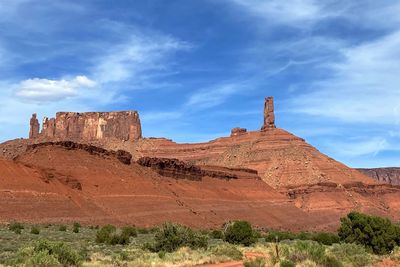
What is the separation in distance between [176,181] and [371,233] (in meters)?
44.4

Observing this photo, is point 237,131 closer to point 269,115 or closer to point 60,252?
point 269,115

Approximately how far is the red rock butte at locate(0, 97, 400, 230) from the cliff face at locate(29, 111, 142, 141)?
1.12 feet

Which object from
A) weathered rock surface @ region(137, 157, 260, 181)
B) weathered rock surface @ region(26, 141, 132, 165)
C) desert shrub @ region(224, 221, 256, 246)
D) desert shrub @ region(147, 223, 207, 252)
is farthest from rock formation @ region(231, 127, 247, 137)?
desert shrub @ region(147, 223, 207, 252)

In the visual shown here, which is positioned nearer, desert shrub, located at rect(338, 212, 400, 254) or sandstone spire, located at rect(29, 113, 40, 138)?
desert shrub, located at rect(338, 212, 400, 254)

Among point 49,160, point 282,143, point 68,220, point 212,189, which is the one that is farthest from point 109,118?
point 68,220

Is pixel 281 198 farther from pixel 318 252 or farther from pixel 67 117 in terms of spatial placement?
pixel 67 117

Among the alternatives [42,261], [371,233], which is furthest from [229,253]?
[371,233]

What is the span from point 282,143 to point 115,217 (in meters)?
89.4

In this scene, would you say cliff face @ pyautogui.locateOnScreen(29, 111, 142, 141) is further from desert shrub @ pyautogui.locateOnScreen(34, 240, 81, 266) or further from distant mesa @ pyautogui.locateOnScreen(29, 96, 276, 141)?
desert shrub @ pyautogui.locateOnScreen(34, 240, 81, 266)

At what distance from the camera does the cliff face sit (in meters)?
164

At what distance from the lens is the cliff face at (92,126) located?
164500mm

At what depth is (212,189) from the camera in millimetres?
78625

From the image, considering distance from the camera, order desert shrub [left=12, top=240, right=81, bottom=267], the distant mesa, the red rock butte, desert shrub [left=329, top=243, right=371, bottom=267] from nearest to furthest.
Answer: desert shrub [left=12, top=240, right=81, bottom=267] < desert shrub [left=329, top=243, right=371, bottom=267] < the red rock butte < the distant mesa

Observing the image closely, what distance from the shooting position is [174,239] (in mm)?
26562
